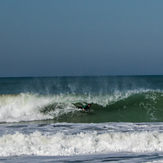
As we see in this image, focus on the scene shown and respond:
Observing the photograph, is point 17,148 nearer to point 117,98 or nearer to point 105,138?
point 105,138

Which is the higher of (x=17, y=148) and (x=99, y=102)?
(x=99, y=102)

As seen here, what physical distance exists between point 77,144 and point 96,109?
294 inches

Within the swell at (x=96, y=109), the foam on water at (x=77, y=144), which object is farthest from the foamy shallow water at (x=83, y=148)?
the swell at (x=96, y=109)

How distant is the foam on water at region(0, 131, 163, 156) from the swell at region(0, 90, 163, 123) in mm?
4325

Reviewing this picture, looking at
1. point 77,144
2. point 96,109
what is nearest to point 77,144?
point 77,144

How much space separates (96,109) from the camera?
44.5 ft

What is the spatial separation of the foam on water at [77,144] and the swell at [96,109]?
433 cm

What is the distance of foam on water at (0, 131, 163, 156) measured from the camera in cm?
574

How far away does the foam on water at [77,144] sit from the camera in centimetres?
574

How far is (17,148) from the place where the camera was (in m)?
5.85

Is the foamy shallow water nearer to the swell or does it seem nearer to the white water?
the white water

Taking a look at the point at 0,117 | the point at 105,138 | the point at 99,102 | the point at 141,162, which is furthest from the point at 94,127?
the point at 99,102

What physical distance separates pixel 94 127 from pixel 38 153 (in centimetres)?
355

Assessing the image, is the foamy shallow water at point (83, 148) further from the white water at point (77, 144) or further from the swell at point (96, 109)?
the swell at point (96, 109)
